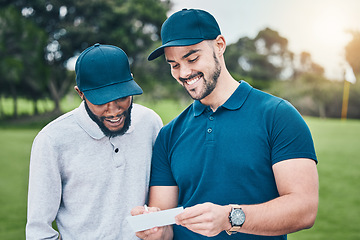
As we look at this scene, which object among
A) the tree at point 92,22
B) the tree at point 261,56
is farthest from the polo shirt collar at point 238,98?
the tree at point 261,56

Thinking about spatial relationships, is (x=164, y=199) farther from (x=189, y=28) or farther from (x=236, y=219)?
(x=189, y=28)

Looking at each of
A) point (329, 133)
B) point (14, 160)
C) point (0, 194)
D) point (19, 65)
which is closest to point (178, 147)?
point (0, 194)

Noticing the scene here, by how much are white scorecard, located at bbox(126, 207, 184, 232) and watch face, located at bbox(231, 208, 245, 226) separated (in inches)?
9.7

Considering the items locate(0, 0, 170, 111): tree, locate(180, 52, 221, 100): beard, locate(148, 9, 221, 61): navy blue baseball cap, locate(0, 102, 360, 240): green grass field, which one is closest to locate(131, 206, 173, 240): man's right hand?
locate(180, 52, 221, 100): beard

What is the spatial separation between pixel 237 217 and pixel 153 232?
582 millimetres

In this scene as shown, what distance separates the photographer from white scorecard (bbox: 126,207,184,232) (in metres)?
1.87

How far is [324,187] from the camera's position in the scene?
10141 millimetres

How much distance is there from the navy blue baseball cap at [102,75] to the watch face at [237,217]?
2.96 ft

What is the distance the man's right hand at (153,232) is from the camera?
2.17 meters

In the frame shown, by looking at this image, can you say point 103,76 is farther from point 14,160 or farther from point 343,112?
point 343,112

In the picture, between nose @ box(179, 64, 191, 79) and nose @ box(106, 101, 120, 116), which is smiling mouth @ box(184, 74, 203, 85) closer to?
nose @ box(179, 64, 191, 79)

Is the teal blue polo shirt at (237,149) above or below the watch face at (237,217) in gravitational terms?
above

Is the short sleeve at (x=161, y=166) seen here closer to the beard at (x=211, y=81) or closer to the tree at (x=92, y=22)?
the beard at (x=211, y=81)

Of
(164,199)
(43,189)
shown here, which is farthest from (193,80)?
(43,189)
